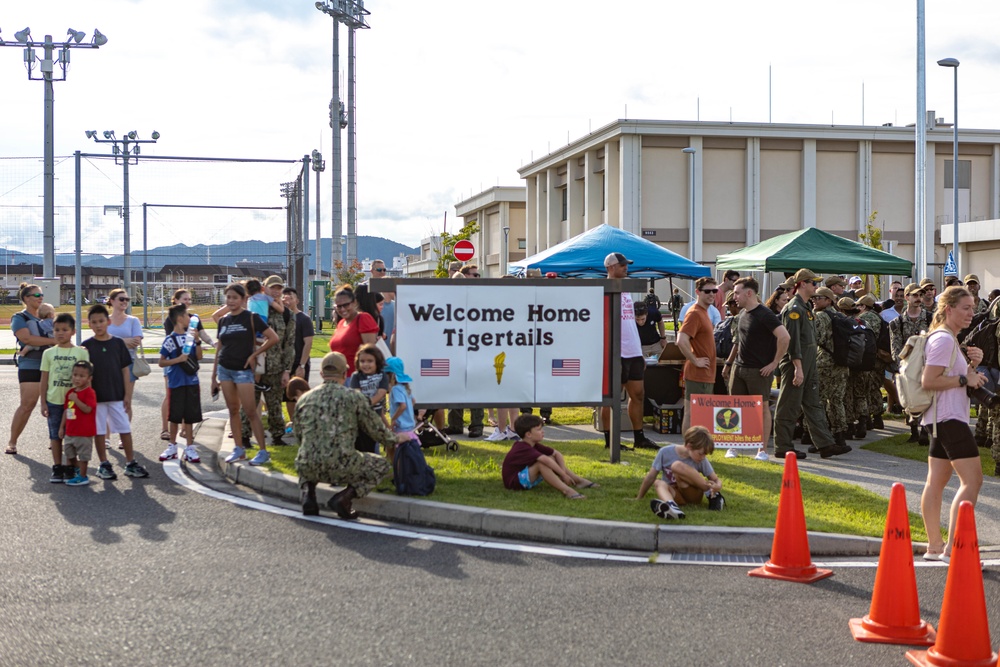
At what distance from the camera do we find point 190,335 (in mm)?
11281

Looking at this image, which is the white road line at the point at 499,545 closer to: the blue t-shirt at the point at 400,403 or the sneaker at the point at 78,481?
the blue t-shirt at the point at 400,403

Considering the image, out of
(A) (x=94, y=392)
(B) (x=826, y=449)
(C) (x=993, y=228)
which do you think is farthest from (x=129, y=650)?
(C) (x=993, y=228)

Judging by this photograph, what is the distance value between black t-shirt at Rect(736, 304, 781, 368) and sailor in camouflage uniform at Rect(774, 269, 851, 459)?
24 cm

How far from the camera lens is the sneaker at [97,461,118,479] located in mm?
9758

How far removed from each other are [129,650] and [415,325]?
18.6ft

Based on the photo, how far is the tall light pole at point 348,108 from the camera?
3331cm

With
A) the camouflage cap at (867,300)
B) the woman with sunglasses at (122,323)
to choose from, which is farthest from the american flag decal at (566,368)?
the woman with sunglasses at (122,323)

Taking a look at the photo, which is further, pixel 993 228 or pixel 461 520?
pixel 993 228

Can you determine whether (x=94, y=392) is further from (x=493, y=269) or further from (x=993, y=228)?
(x=493, y=269)

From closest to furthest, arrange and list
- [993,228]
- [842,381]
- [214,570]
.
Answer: [214,570] < [842,381] < [993,228]

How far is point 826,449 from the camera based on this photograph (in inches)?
432

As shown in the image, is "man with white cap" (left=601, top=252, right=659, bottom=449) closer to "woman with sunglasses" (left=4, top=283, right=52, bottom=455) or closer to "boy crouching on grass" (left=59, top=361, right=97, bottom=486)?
"boy crouching on grass" (left=59, top=361, right=97, bottom=486)

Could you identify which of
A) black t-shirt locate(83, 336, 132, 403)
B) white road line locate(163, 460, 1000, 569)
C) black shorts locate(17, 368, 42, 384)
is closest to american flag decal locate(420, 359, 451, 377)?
white road line locate(163, 460, 1000, 569)

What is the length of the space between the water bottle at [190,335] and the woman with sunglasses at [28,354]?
150 cm
